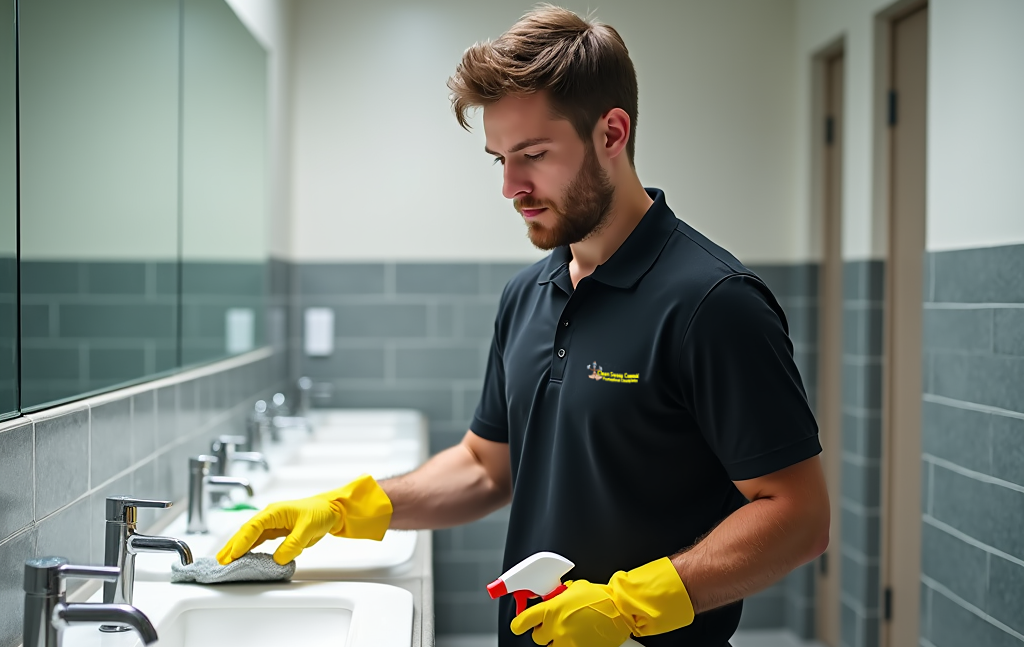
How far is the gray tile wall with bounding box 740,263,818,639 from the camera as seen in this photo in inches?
130

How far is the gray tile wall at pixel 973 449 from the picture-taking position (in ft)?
6.40

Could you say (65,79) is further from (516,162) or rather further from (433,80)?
(433,80)

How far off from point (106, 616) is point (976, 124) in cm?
210

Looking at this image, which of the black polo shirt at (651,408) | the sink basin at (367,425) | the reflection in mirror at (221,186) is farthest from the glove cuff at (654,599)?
the sink basin at (367,425)

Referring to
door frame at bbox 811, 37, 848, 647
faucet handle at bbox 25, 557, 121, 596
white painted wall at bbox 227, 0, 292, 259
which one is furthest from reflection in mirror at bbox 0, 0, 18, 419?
door frame at bbox 811, 37, 848, 647

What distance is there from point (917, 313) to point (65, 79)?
95.1 inches

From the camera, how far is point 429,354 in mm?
3395

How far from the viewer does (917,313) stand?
9.05 ft

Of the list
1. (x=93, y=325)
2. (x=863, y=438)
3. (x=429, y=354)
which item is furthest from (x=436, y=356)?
(x=93, y=325)

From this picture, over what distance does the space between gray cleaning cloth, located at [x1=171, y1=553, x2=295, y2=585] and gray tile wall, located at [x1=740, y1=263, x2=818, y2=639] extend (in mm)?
2367

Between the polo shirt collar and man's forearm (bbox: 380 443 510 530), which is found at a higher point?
the polo shirt collar

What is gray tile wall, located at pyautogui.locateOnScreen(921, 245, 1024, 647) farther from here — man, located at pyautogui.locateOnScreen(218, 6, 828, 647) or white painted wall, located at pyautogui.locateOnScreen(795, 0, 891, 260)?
man, located at pyautogui.locateOnScreen(218, 6, 828, 647)

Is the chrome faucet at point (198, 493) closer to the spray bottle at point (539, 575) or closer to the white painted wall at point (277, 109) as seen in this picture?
the spray bottle at point (539, 575)

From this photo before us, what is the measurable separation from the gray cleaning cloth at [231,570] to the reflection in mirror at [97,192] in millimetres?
322
